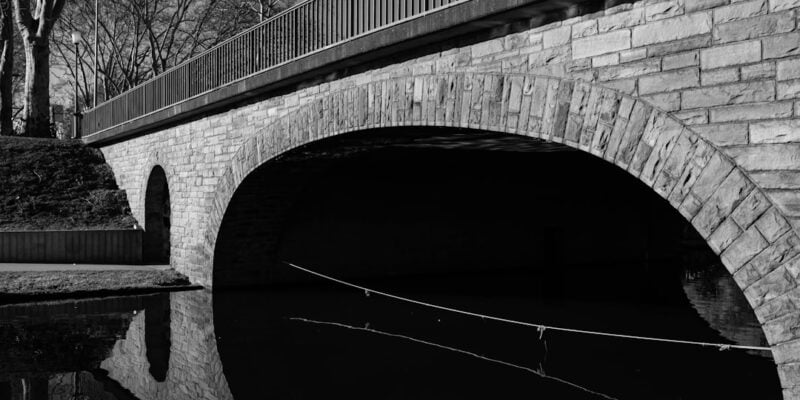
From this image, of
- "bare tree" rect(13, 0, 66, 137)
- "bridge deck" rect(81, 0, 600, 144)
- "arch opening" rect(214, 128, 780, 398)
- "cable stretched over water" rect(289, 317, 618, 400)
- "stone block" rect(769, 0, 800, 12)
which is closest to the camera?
"stone block" rect(769, 0, 800, 12)

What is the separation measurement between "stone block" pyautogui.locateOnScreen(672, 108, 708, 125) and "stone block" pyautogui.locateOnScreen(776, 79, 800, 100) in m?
0.51

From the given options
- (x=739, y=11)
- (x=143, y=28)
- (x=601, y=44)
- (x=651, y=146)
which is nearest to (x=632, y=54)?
(x=601, y=44)

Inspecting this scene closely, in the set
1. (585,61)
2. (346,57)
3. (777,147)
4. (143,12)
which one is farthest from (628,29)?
(143,12)

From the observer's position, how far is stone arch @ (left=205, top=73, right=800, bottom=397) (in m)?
4.82

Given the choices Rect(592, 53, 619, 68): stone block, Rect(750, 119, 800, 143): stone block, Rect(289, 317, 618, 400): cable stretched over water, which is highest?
Rect(592, 53, 619, 68): stone block

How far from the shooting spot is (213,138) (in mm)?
14227

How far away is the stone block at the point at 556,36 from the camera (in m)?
6.49

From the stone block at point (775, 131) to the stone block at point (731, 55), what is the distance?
0.44 meters

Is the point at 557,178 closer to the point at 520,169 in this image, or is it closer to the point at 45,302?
the point at 520,169

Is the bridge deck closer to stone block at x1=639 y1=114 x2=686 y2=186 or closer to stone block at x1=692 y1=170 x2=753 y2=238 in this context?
stone block at x1=639 y1=114 x2=686 y2=186

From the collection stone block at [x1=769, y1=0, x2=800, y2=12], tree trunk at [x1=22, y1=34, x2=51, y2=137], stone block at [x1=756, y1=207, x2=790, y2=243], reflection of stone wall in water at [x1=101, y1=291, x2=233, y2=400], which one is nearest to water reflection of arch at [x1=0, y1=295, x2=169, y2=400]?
reflection of stone wall in water at [x1=101, y1=291, x2=233, y2=400]

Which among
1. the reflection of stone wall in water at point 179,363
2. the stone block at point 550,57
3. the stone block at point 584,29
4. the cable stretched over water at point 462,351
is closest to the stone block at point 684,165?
the stone block at point 584,29

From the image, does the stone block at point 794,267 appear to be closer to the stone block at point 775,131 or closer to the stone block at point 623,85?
the stone block at point 775,131

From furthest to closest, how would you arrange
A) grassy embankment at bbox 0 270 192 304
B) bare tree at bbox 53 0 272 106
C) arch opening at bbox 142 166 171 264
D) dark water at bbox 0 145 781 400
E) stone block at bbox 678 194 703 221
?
bare tree at bbox 53 0 272 106 → arch opening at bbox 142 166 171 264 → grassy embankment at bbox 0 270 192 304 → dark water at bbox 0 145 781 400 → stone block at bbox 678 194 703 221
